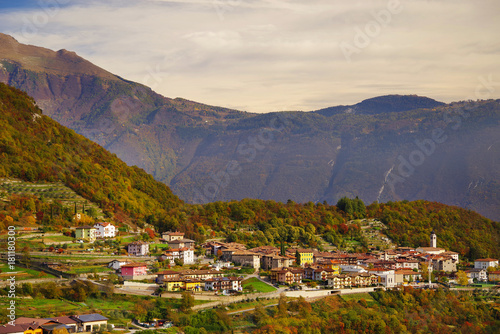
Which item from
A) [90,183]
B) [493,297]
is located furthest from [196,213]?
[493,297]

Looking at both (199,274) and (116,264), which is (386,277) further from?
(116,264)

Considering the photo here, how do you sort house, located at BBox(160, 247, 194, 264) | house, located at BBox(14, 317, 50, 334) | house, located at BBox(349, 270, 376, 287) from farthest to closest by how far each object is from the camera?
house, located at BBox(160, 247, 194, 264) → house, located at BBox(349, 270, 376, 287) → house, located at BBox(14, 317, 50, 334)

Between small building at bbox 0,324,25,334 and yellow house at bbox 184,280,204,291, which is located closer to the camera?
small building at bbox 0,324,25,334

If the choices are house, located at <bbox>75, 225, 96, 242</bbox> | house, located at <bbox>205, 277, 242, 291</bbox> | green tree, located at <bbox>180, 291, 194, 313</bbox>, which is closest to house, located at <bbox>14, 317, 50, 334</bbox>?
green tree, located at <bbox>180, 291, 194, 313</bbox>

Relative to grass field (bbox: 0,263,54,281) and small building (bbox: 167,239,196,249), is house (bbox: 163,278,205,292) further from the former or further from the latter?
small building (bbox: 167,239,196,249)

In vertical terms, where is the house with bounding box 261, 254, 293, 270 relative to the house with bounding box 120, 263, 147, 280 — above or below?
below

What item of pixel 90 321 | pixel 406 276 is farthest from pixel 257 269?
pixel 90 321

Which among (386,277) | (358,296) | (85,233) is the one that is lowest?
(358,296)
